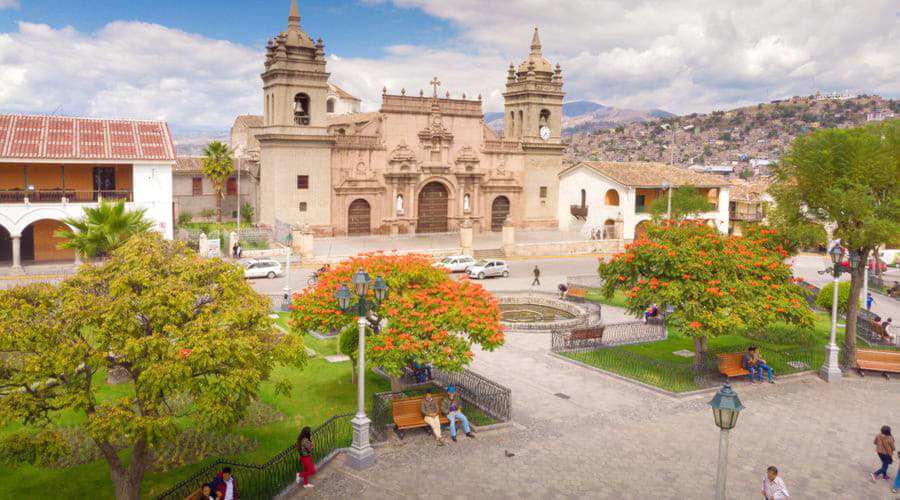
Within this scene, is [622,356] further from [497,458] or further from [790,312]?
[497,458]

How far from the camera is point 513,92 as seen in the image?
55.2 m

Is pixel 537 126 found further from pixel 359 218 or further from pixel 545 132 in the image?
pixel 359 218

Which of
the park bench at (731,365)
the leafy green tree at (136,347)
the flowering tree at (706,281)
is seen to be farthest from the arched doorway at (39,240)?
the park bench at (731,365)

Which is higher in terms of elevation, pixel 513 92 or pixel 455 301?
pixel 513 92

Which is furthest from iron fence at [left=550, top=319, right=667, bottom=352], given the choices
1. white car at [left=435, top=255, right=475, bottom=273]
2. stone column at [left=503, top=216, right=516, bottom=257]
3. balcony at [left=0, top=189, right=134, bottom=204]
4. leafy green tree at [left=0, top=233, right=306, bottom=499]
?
balcony at [left=0, top=189, right=134, bottom=204]

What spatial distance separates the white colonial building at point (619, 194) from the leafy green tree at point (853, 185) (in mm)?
27378

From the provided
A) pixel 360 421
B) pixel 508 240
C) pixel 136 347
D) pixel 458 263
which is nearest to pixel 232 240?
pixel 458 263

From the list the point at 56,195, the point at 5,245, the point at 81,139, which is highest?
the point at 81,139

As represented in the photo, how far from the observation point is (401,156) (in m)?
48.8

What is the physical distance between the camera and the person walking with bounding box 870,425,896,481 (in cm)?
1332

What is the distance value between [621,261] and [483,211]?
3248 cm

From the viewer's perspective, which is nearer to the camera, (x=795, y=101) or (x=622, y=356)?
(x=622, y=356)

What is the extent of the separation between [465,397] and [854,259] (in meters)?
12.9

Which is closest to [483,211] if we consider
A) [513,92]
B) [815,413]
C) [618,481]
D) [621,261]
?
[513,92]
